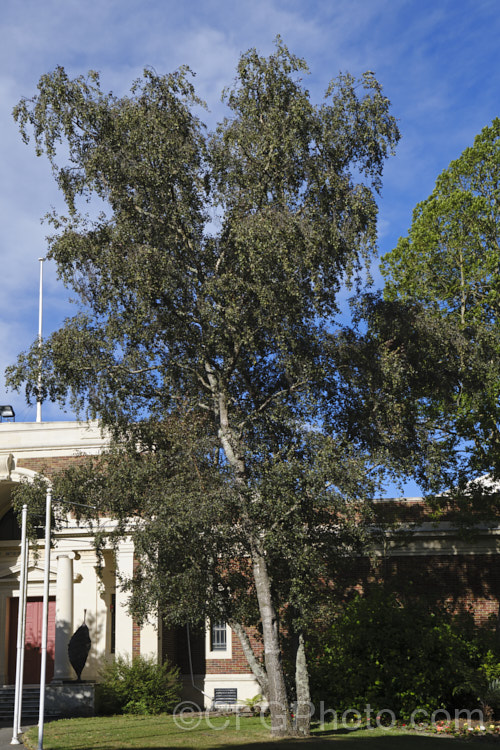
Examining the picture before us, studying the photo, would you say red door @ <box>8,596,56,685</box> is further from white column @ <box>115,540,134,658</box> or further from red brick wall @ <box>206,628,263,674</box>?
red brick wall @ <box>206,628,263,674</box>

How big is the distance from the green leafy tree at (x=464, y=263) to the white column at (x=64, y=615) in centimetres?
1167

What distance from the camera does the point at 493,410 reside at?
22328mm

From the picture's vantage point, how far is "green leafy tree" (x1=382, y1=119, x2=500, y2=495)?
72.7 ft

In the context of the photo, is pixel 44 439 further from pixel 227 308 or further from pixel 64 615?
pixel 227 308

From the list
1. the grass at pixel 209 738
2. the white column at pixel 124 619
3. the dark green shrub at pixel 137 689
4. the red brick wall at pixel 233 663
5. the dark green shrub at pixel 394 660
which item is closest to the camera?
the grass at pixel 209 738

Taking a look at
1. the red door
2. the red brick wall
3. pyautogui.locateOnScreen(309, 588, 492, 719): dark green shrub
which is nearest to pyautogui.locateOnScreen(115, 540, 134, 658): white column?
the red brick wall

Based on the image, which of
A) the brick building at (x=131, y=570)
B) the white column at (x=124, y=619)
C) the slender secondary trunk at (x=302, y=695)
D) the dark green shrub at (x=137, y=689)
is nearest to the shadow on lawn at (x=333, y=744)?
the slender secondary trunk at (x=302, y=695)

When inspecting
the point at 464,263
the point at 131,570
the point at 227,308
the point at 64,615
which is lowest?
the point at 64,615

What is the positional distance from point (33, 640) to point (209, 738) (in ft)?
42.5

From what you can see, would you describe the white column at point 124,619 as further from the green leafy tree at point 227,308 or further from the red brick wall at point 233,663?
the green leafy tree at point 227,308

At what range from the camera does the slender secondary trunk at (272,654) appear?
15.8 metres

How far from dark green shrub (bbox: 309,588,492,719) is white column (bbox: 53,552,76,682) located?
700 centimetres

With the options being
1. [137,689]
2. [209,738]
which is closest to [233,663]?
[137,689]

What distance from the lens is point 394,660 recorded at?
1978 cm
